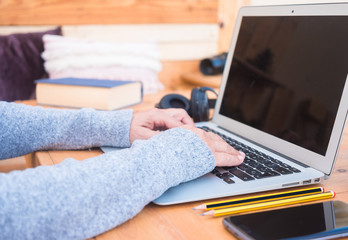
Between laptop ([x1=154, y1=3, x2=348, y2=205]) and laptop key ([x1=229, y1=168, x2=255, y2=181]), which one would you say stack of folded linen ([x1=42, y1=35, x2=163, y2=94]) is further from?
laptop key ([x1=229, y1=168, x2=255, y2=181])

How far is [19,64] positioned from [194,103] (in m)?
1.12

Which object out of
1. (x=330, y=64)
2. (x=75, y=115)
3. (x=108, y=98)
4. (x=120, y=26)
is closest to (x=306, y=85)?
(x=330, y=64)

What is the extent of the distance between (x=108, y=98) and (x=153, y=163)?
1.95ft

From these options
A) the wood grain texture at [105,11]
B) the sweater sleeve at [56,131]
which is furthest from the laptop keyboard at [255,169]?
the wood grain texture at [105,11]

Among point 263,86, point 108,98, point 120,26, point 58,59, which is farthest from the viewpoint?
point 120,26

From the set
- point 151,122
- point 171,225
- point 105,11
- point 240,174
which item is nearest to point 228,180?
point 240,174

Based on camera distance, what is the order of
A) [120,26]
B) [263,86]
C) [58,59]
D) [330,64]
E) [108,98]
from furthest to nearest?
[120,26], [58,59], [108,98], [263,86], [330,64]

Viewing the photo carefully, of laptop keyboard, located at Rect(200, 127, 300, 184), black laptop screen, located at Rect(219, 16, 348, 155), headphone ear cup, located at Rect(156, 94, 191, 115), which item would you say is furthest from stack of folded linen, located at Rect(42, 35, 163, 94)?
laptop keyboard, located at Rect(200, 127, 300, 184)

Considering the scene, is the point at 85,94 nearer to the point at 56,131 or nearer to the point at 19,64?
the point at 56,131

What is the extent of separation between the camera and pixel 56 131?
713mm

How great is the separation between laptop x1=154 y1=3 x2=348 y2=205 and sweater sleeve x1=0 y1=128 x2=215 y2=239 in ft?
0.14

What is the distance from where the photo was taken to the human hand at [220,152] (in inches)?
23.3

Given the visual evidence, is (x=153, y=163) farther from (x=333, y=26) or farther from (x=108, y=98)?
(x=108, y=98)

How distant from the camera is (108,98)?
1.06 m
